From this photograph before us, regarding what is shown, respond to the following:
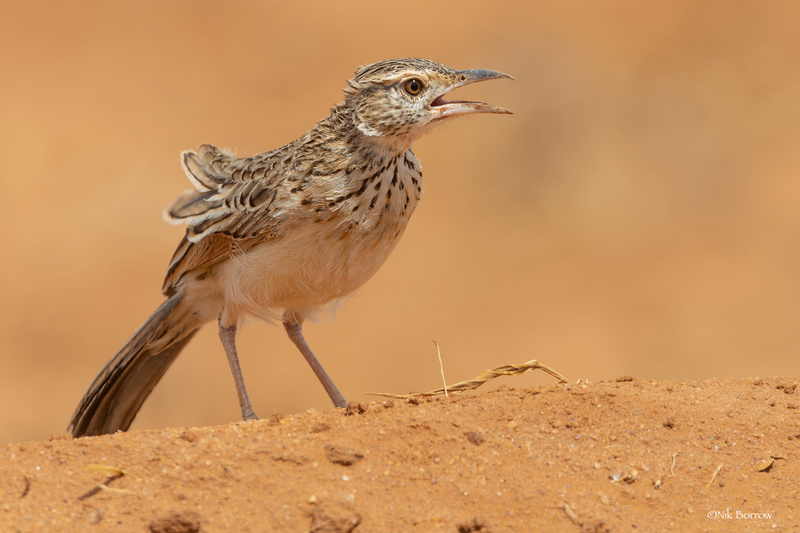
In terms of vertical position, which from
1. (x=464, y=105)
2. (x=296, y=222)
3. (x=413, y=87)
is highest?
(x=413, y=87)

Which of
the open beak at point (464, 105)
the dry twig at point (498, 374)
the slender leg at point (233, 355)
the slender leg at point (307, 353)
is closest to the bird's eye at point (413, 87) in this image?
the open beak at point (464, 105)

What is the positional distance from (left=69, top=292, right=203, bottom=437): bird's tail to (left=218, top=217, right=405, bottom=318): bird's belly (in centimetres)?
60

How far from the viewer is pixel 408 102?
18.6 feet

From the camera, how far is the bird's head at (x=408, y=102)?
565cm

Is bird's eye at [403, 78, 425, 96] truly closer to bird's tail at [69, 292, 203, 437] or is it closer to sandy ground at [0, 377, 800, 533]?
sandy ground at [0, 377, 800, 533]

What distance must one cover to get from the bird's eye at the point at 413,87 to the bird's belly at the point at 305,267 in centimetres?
93

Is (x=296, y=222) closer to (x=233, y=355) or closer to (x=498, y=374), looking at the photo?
(x=233, y=355)

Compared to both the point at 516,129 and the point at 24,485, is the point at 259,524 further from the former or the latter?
the point at 516,129

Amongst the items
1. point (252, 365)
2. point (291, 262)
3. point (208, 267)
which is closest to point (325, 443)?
point (291, 262)

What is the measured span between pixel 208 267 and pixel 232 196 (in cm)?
59

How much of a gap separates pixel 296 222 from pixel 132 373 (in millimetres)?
1980

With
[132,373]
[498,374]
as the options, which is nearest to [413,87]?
[498,374]

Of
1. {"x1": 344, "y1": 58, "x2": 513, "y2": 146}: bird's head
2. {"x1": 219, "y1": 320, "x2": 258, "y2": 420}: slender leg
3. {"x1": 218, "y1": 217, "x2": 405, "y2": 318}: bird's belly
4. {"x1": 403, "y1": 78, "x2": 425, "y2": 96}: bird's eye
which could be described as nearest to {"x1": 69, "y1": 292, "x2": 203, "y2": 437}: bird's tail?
{"x1": 219, "y1": 320, "x2": 258, "y2": 420}: slender leg

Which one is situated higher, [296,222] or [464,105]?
[464,105]
